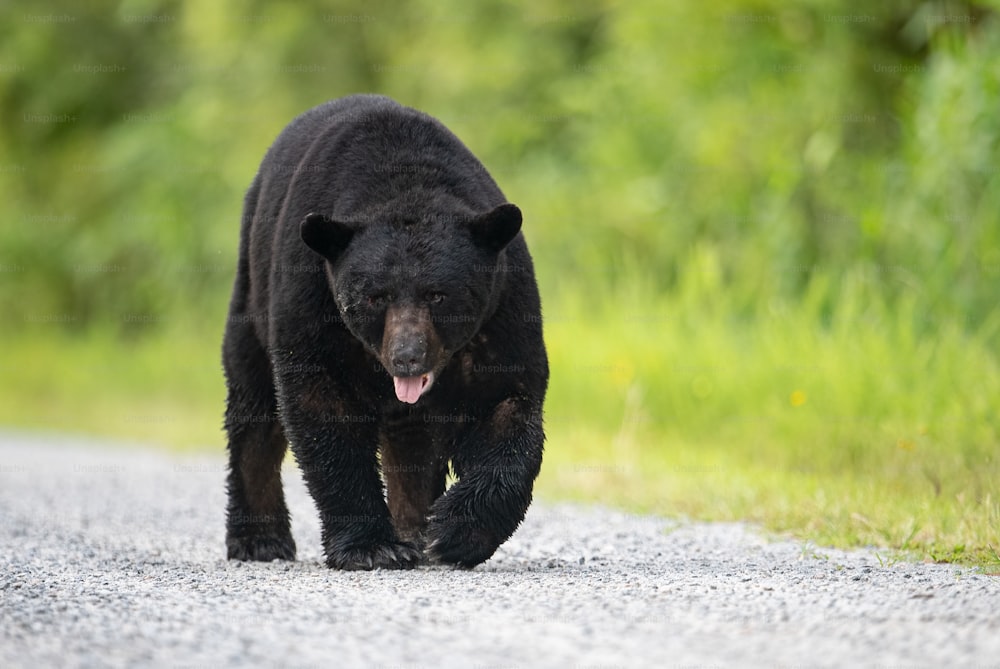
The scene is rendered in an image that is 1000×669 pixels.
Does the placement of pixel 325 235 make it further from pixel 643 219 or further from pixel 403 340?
pixel 643 219

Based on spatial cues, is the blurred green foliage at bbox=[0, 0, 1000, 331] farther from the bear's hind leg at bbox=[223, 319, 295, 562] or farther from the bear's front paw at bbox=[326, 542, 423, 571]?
the bear's front paw at bbox=[326, 542, 423, 571]

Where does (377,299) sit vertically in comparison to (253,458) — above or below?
above

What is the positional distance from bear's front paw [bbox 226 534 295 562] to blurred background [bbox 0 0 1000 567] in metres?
2.33

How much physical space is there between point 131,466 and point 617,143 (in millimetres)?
6721

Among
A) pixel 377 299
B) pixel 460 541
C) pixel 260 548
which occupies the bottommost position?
pixel 260 548

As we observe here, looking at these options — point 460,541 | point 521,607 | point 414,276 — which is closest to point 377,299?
point 414,276

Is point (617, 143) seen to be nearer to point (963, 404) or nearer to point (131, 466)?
point (131, 466)

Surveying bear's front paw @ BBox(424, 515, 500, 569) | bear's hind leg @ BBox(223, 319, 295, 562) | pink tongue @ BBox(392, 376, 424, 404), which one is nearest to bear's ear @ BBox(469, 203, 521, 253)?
pink tongue @ BBox(392, 376, 424, 404)

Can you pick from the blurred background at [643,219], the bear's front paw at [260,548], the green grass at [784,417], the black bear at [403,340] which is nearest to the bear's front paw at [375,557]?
the black bear at [403,340]

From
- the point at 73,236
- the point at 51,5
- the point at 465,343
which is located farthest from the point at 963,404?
the point at 51,5

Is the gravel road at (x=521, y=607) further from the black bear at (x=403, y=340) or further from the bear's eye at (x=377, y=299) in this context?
the bear's eye at (x=377, y=299)

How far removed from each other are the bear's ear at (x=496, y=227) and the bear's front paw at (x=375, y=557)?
4.05ft

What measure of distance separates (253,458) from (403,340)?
5.61 ft

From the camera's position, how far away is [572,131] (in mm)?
18891
